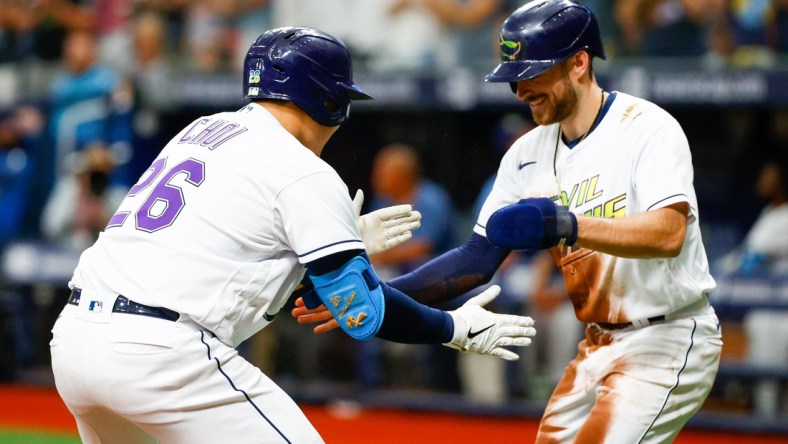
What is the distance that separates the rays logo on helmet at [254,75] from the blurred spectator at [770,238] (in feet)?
15.9

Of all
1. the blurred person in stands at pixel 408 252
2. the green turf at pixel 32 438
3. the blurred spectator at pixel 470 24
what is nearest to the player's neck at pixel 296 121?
the blurred person in stands at pixel 408 252

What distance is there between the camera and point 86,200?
29.8ft

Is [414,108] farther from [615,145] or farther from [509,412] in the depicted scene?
[615,145]

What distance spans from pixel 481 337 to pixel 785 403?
4.54 m

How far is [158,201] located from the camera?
10.2ft

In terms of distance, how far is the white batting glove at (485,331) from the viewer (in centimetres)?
333

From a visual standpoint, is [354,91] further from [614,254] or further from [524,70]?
[614,254]

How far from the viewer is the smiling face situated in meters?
3.66

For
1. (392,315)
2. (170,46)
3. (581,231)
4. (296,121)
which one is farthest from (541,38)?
(170,46)

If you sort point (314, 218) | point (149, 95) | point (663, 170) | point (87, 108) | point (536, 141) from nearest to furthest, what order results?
point (314, 218)
point (663, 170)
point (536, 141)
point (149, 95)
point (87, 108)

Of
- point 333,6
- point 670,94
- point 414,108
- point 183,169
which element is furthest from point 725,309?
point 183,169

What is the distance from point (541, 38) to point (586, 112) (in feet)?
1.02

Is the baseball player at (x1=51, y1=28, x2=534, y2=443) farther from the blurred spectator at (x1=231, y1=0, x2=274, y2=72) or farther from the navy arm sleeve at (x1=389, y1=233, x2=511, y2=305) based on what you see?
the blurred spectator at (x1=231, y1=0, x2=274, y2=72)

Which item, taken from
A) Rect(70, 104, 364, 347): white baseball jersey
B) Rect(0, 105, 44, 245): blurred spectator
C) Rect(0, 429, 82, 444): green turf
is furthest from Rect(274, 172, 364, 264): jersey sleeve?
Rect(0, 105, 44, 245): blurred spectator
